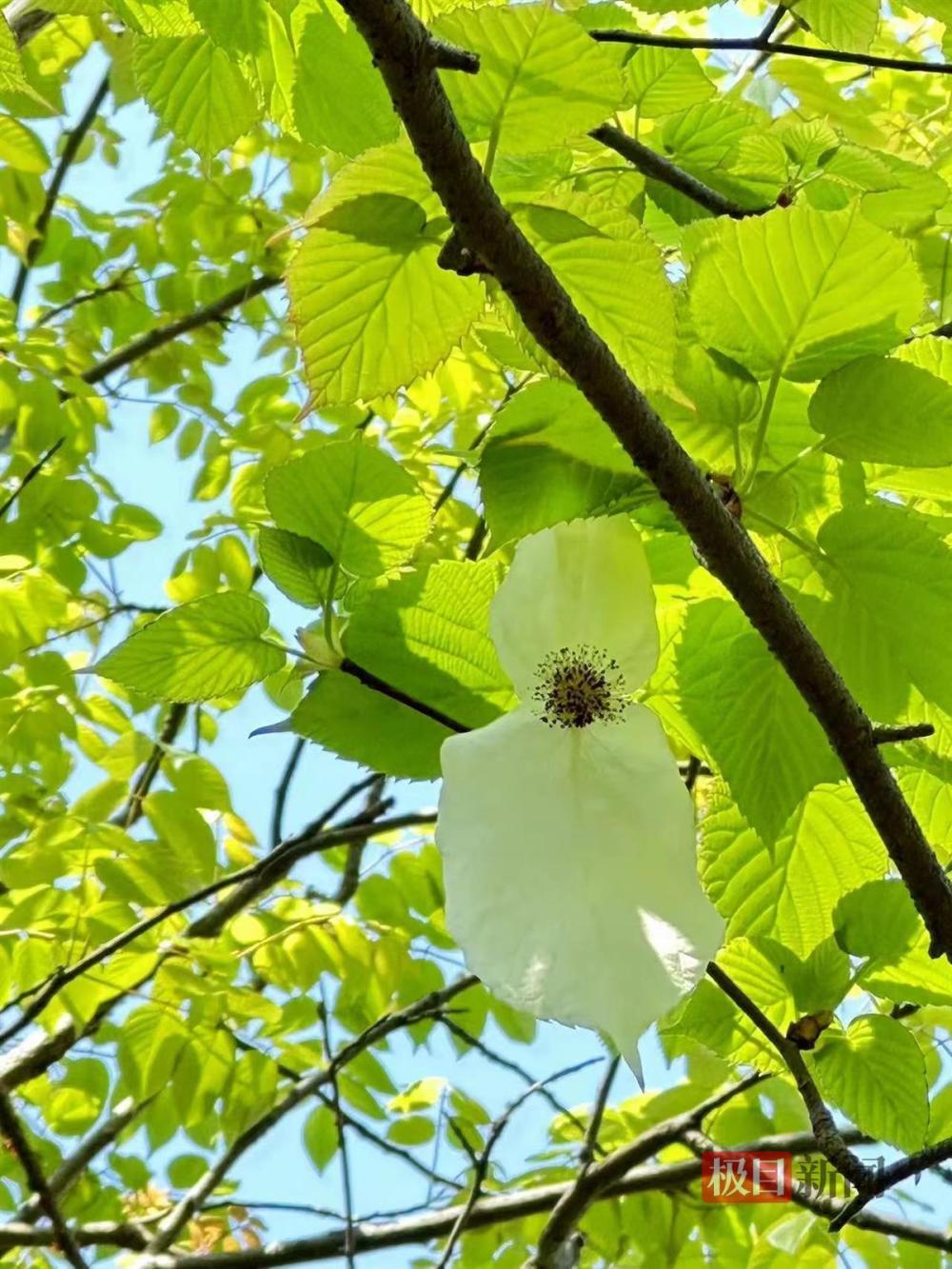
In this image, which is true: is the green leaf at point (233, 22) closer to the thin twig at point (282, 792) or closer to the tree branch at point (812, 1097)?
the tree branch at point (812, 1097)

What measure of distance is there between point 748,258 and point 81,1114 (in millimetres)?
1258

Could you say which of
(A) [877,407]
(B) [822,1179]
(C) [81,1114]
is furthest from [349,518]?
(C) [81,1114]

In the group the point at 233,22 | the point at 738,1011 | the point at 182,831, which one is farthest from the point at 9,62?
the point at 182,831

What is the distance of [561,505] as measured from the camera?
0.47m

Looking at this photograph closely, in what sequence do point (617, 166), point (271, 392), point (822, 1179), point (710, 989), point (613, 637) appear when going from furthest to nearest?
1. point (271, 392)
2. point (822, 1179)
3. point (617, 166)
4. point (710, 989)
5. point (613, 637)

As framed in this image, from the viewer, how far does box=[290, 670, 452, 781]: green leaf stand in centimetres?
52

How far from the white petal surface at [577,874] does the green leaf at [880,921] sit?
0.20 meters

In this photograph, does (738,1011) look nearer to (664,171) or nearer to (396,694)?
(396,694)

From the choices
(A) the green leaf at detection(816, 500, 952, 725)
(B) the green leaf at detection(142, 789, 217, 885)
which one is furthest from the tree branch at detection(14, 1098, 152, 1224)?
(A) the green leaf at detection(816, 500, 952, 725)

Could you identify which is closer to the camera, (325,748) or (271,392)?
(325,748)

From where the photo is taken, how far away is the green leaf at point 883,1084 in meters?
0.58

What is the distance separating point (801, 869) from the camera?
0.59m

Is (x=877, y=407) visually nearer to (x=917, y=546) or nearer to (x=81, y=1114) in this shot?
(x=917, y=546)

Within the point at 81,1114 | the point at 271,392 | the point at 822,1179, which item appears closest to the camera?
the point at 822,1179
